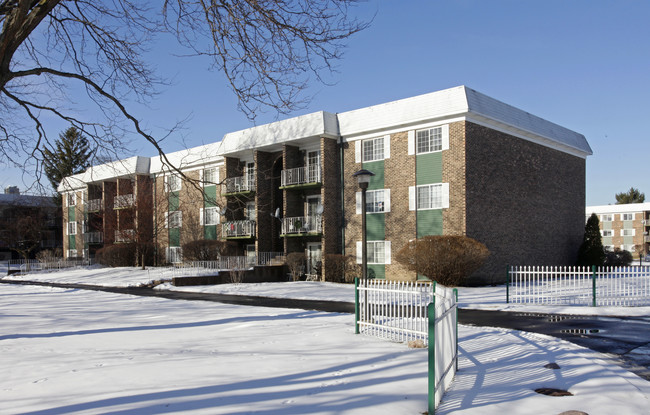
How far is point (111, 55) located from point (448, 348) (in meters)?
9.87

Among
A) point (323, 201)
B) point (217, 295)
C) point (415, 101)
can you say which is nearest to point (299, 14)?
point (217, 295)

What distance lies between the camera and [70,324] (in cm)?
1233

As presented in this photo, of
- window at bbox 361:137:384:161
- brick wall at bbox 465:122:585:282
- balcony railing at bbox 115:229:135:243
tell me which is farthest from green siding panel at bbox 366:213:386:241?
balcony railing at bbox 115:229:135:243

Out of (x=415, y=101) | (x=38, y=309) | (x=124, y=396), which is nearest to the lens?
(x=124, y=396)

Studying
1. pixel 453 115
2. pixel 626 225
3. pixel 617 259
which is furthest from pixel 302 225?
pixel 626 225

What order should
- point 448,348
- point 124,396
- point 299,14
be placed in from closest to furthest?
point 124,396 < point 448,348 < point 299,14

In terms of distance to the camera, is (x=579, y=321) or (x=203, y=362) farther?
(x=579, y=321)

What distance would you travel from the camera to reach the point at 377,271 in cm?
2864

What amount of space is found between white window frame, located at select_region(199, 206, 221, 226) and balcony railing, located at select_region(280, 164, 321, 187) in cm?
890

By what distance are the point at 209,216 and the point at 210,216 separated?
133 millimetres

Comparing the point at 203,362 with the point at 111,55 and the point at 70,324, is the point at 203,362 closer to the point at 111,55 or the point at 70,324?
the point at 70,324

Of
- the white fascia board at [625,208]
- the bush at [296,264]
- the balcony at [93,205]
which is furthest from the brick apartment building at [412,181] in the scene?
the white fascia board at [625,208]

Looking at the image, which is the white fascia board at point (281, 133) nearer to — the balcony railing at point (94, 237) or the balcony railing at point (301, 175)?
the balcony railing at point (301, 175)

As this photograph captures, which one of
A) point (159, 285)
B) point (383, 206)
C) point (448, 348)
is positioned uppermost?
point (383, 206)
